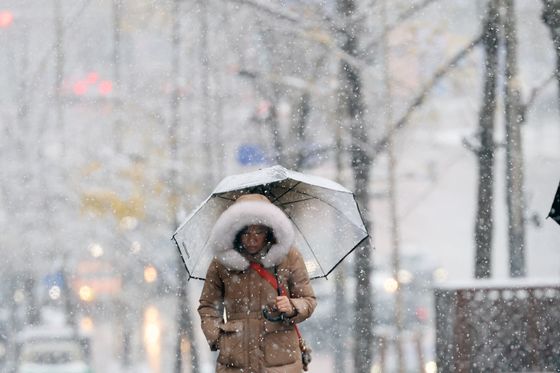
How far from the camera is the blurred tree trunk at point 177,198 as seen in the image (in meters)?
19.3

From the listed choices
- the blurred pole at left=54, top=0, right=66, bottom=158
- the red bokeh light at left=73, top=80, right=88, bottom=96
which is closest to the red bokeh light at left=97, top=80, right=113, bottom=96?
the red bokeh light at left=73, top=80, right=88, bottom=96

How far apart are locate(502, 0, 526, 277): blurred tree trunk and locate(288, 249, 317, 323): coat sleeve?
26.5 feet

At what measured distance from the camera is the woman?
655 cm

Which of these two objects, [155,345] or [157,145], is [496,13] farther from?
[155,345]

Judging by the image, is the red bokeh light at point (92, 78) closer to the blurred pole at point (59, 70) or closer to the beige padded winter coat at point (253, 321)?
the blurred pole at point (59, 70)

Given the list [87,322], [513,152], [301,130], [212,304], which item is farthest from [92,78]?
[212,304]

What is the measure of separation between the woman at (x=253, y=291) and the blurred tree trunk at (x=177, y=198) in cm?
1231

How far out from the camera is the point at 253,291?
6594 millimetres

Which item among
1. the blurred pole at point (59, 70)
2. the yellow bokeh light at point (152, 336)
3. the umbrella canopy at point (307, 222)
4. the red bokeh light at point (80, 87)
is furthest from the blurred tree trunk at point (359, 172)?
the yellow bokeh light at point (152, 336)

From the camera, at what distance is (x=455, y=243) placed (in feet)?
132

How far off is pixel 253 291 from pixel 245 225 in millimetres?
400

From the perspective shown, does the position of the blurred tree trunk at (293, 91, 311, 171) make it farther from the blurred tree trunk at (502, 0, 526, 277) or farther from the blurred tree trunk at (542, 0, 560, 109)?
the blurred tree trunk at (542, 0, 560, 109)

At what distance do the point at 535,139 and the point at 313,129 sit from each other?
16.0 metres

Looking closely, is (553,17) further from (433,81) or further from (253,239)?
(253,239)
